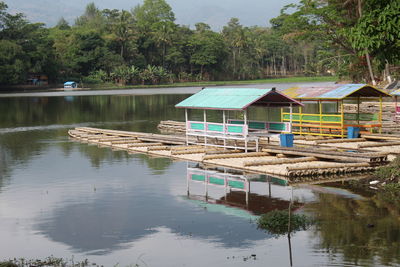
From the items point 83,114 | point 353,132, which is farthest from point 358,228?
point 83,114

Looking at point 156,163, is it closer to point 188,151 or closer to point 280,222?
point 188,151

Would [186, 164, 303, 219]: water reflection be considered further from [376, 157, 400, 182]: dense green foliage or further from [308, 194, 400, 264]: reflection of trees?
[376, 157, 400, 182]: dense green foliage

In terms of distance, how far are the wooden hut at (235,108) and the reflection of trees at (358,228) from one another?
406 inches

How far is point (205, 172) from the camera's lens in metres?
27.8

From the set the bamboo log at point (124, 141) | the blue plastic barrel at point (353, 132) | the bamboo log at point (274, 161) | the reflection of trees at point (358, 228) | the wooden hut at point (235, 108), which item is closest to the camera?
the reflection of trees at point (358, 228)

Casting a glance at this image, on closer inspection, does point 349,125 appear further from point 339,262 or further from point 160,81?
point 160,81

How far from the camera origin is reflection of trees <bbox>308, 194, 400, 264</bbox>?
15.4 meters

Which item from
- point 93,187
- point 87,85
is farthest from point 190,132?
point 87,85

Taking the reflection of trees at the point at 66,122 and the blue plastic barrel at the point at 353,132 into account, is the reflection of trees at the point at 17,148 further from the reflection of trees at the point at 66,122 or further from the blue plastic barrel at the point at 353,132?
the blue plastic barrel at the point at 353,132


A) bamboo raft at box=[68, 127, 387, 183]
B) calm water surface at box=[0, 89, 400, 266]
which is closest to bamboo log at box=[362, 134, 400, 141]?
bamboo raft at box=[68, 127, 387, 183]

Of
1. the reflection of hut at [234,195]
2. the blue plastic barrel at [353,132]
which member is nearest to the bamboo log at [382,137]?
the blue plastic barrel at [353,132]

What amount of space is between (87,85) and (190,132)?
122 m

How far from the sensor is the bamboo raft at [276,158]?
26.0m

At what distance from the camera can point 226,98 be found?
3291cm
